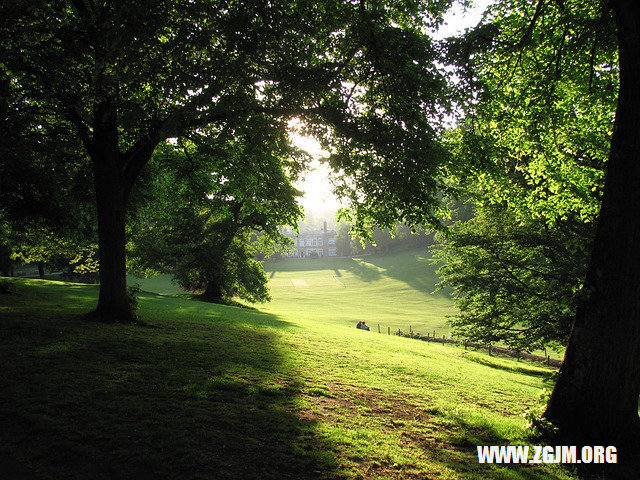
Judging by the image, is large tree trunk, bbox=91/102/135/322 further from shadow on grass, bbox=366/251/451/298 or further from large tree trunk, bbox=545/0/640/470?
shadow on grass, bbox=366/251/451/298

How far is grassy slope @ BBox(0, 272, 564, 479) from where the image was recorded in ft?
15.0

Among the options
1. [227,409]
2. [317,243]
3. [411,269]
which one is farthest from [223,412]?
[317,243]

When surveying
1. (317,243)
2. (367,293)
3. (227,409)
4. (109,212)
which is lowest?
(367,293)

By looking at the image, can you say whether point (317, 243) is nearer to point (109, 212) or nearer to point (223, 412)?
point (109, 212)

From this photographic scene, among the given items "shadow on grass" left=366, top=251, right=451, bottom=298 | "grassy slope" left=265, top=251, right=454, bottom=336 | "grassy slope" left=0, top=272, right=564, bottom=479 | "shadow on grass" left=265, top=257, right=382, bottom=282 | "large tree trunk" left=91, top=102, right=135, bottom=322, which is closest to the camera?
"grassy slope" left=0, top=272, right=564, bottom=479

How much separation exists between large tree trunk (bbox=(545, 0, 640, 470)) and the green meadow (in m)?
0.82


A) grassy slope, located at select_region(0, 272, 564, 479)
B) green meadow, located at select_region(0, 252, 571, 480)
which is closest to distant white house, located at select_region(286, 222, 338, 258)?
green meadow, located at select_region(0, 252, 571, 480)

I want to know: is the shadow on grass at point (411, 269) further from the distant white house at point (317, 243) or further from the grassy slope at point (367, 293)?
the distant white house at point (317, 243)

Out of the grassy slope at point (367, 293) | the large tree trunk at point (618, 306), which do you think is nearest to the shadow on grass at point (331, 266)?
the grassy slope at point (367, 293)

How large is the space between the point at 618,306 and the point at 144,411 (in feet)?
25.2

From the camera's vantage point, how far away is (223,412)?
6094 mm

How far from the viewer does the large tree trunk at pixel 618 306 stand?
5637 mm

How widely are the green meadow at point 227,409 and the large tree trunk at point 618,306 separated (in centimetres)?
82

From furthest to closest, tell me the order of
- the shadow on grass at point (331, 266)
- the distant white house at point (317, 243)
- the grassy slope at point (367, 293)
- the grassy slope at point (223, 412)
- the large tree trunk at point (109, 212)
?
1. the distant white house at point (317, 243)
2. the shadow on grass at point (331, 266)
3. the grassy slope at point (367, 293)
4. the large tree trunk at point (109, 212)
5. the grassy slope at point (223, 412)
